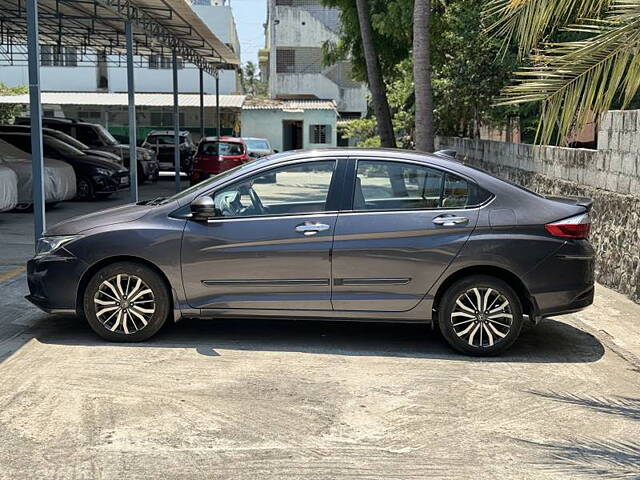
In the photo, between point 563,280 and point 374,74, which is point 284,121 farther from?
point 563,280

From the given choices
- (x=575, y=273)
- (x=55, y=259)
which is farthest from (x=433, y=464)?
(x=55, y=259)

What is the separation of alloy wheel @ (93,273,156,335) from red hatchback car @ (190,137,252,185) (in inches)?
624

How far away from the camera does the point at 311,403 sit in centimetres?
536

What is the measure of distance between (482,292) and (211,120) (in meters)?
38.9

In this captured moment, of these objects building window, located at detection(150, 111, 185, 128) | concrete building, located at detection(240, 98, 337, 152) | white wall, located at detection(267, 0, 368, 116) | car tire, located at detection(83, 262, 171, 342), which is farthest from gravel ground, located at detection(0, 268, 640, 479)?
white wall, located at detection(267, 0, 368, 116)

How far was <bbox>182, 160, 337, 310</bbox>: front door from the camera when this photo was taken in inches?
254

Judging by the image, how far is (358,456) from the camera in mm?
4504

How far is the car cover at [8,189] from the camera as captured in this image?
46.8ft

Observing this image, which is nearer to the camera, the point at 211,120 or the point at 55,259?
the point at 55,259

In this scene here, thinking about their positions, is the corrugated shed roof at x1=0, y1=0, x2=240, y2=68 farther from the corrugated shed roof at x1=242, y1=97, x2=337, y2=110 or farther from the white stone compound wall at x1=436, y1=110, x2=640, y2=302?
the corrugated shed roof at x1=242, y1=97, x2=337, y2=110

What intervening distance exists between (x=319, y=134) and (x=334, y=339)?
1512 inches

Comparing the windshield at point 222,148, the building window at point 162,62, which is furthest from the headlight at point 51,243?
the building window at point 162,62

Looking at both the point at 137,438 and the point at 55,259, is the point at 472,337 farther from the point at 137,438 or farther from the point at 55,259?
the point at 55,259

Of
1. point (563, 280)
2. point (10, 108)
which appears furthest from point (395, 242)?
point (10, 108)
